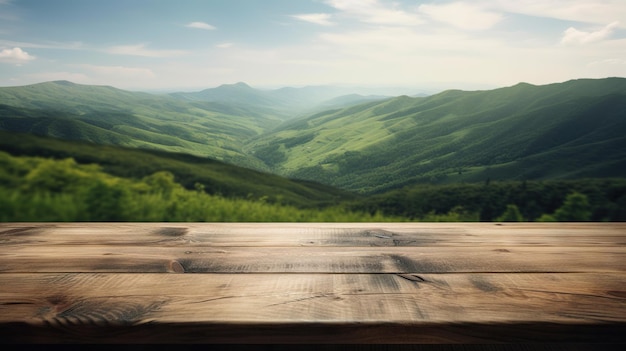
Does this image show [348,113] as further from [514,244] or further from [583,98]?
[514,244]

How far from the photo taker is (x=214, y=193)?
3.85m

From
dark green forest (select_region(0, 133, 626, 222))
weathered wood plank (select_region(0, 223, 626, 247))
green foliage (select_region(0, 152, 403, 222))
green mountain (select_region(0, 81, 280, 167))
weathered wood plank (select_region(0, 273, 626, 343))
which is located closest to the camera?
weathered wood plank (select_region(0, 273, 626, 343))

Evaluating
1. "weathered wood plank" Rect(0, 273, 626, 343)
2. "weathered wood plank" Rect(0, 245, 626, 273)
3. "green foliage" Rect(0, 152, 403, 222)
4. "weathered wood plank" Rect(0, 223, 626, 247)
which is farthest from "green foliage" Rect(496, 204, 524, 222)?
"weathered wood plank" Rect(0, 273, 626, 343)

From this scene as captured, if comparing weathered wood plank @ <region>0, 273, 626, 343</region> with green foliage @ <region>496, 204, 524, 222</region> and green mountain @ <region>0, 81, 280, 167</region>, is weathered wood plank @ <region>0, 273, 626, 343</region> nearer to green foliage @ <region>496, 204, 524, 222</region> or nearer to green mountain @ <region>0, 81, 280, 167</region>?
green foliage @ <region>496, 204, 524, 222</region>

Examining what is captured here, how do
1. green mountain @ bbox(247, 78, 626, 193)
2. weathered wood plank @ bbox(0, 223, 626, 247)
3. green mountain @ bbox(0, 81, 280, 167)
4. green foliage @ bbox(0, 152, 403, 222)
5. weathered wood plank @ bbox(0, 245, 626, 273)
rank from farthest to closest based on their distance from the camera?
green mountain @ bbox(247, 78, 626, 193)
green mountain @ bbox(0, 81, 280, 167)
green foliage @ bbox(0, 152, 403, 222)
weathered wood plank @ bbox(0, 223, 626, 247)
weathered wood plank @ bbox(0, 245, 626, 273)

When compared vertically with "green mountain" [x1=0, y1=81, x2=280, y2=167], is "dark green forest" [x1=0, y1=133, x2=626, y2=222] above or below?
below

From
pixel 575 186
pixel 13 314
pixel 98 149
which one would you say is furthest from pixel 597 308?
pixel 98 149

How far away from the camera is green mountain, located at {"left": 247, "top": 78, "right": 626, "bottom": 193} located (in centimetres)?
4905

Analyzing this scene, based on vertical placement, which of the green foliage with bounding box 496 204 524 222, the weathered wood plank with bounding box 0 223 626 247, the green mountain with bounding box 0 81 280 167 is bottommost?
the green foliage with bounding box 496 204 524 222

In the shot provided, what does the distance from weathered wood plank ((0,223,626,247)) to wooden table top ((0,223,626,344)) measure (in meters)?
0.01

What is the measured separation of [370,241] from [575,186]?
116 inches

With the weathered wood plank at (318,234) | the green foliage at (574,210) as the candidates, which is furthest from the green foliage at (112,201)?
the green foliage at (574,210)

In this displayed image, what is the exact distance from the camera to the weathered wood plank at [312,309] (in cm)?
108

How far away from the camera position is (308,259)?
1646 mm
